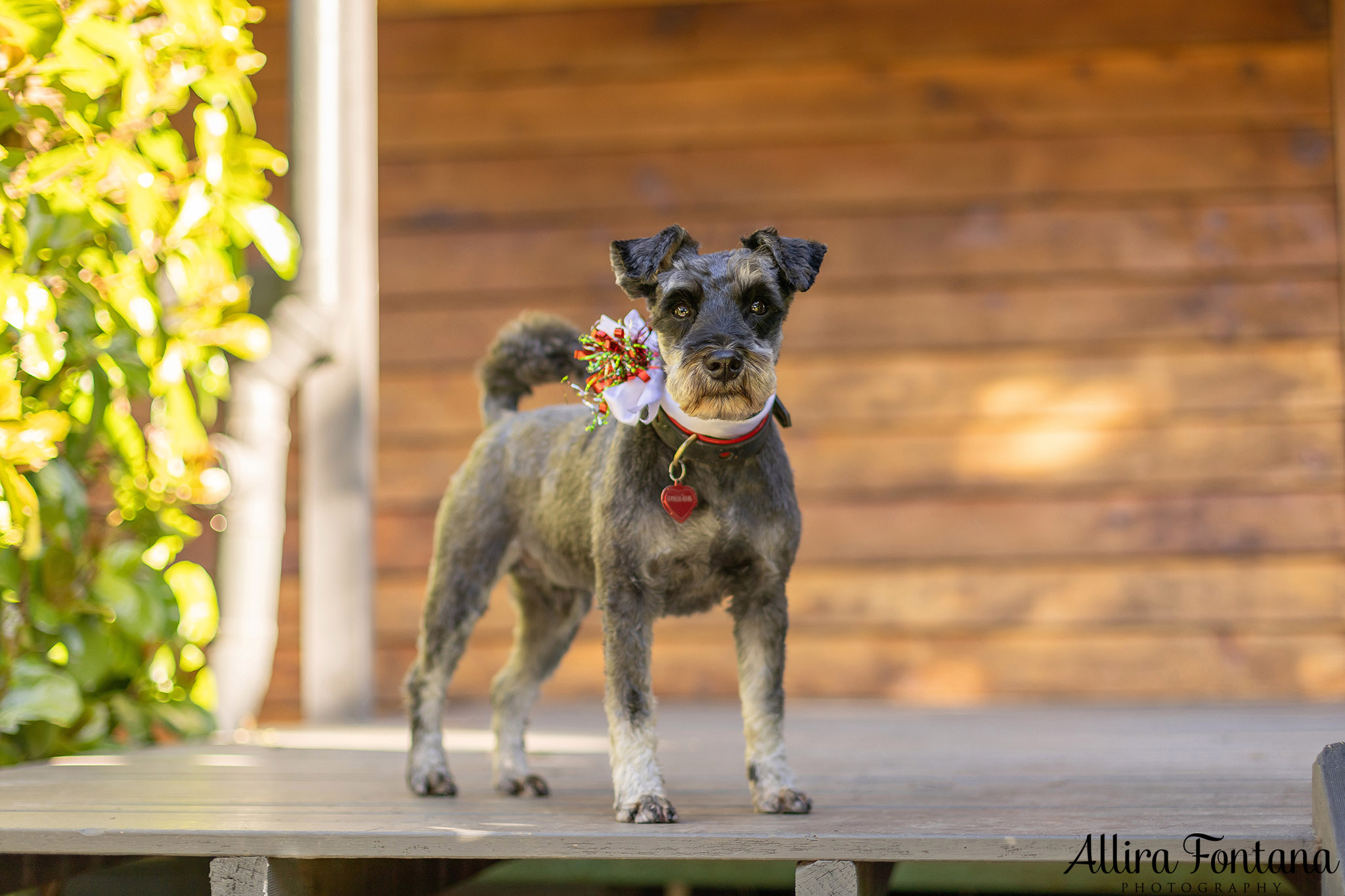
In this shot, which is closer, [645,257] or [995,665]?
[645,257]

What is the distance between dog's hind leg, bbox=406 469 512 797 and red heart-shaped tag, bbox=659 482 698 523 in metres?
0.66

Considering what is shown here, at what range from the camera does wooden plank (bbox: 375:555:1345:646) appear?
5680mm

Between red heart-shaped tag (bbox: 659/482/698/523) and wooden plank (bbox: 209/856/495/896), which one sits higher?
red heart-shaped tag (bbox: 659/482/698/523)

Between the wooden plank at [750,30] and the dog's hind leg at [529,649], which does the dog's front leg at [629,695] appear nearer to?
the dog's hind leg at [529,649]

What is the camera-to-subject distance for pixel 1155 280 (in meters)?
5.86

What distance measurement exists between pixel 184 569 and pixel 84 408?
27.9 inches

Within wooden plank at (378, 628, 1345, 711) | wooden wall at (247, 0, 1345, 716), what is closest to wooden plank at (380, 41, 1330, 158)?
wooden wall at (247, 0, 1345, 716)

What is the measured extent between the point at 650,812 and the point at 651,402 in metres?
0.87

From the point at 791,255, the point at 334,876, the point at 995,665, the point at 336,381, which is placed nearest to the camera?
the point at 334,876

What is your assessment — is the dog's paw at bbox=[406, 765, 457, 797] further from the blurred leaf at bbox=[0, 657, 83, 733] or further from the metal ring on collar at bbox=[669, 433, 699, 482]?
the blurred leaf at bbox=[0, 657, 83, 733]

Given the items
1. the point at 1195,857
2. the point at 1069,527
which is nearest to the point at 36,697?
the point at 1195,857

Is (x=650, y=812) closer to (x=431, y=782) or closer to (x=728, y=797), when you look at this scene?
(x=728, y=797)

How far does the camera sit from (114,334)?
374 cm

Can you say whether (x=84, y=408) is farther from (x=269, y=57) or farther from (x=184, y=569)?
(x=269, y=57)
